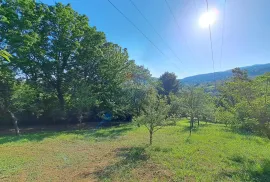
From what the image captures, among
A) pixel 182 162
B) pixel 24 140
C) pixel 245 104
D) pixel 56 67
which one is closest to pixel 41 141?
pixel 24 140

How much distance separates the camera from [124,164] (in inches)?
301

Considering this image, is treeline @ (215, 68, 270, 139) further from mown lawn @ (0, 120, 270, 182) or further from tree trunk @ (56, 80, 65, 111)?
tree trunk @ (56, 80, 65, 111)

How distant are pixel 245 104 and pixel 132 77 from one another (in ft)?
53.5

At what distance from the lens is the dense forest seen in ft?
42.9

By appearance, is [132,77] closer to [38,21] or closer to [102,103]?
[102,103]

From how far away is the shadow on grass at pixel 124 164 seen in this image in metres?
6.52

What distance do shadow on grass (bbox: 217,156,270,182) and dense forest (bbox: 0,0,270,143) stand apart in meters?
2.04

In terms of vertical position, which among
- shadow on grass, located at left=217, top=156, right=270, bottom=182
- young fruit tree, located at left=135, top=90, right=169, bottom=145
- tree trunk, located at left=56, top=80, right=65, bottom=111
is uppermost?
tree trunk, located at left=56, top=80, right=65, bottom=111

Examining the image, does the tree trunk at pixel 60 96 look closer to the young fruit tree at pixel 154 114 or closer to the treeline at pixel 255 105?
the young fruit tree at pixel 154 114

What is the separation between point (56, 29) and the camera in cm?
1633

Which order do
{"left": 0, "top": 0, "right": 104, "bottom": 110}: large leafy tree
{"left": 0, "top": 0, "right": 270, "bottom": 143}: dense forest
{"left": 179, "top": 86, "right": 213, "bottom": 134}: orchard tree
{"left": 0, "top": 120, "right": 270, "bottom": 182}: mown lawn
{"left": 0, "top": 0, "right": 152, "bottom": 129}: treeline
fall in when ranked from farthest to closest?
1. {"left": 179, "top": 86, "right": 213, "bottom": 134}: orchard tree
2. {"left": 0, "top": 0, "right": 152, "bottom": 129}: treeline
3. {"left": 0, "top": 0, "right": 104, "bottom": 110}: large leafy tree
4. {"left": 0, "top": 0, "right": 270, "bottom": 143}: dense forest
5. {"left": 0, "top": 120, "right": 270, "bottom": 182}: mown lawn

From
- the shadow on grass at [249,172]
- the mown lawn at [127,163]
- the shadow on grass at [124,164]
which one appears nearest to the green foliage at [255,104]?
the shadow on grass at [249,172]

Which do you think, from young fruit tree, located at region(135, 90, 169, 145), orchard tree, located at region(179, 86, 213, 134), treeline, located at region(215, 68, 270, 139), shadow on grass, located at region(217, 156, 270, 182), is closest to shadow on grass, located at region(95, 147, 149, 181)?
young fruit tree, located at region(135, 90, 169, 145)

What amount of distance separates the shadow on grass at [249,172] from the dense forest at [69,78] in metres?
2.04
